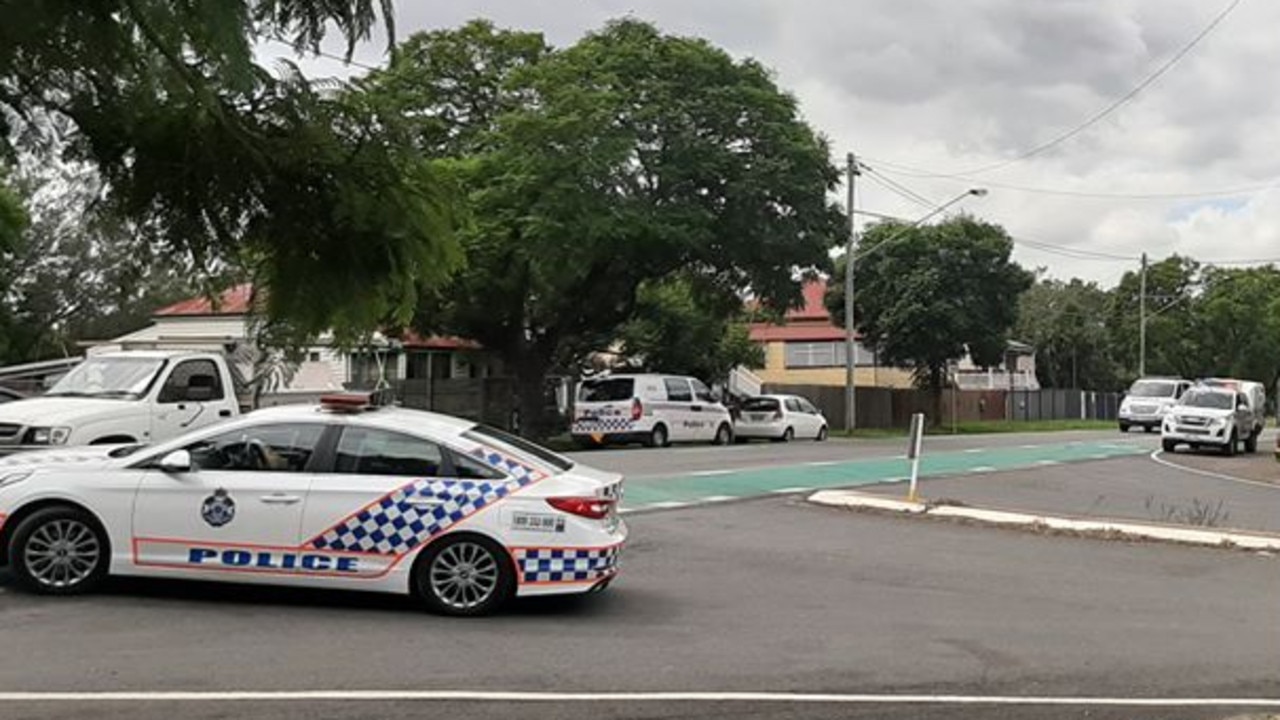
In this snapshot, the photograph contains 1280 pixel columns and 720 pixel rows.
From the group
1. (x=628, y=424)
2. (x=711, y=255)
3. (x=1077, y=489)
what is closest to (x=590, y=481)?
(x=1077, y=489)

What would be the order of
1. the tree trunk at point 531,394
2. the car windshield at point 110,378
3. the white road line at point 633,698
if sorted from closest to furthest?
1. the white road line at point 633,698
2. the car windshield at point 110,378
3. the tree trunk at point 531,394

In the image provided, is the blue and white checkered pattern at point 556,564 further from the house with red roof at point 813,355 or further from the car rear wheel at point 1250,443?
the house with red roof at point 813,355

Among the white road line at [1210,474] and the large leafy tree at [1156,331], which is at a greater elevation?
the large leafy tree at [1156,331]

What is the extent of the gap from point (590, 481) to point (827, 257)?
2663 cm

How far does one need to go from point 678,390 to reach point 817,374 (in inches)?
1479

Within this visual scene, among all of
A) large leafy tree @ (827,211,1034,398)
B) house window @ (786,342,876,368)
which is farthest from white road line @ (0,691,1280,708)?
house window @ (786,342,876,368)

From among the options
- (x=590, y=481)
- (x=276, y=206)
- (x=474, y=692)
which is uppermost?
(x=276, y=206)

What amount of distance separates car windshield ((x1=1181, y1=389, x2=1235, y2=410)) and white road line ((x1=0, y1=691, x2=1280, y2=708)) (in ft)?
92.2

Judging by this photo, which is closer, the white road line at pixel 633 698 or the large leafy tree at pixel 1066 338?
the white road line at pixel 633 698

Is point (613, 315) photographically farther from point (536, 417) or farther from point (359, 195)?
point (359, 195)

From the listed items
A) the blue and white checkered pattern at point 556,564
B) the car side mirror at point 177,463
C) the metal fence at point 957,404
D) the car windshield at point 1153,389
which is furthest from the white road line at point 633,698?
the metal fence at point 957,404

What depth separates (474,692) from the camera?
664 cm

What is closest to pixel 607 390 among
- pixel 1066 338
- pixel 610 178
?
pixel 610 178

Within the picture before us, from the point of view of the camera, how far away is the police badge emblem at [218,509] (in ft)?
28.0
